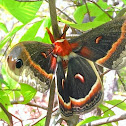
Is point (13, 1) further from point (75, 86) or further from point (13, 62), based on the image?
point (75, 86)

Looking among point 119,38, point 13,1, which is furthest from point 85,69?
point 13,1

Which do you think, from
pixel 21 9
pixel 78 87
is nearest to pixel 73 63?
pixel 78 87

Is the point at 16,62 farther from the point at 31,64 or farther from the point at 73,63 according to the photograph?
the point at 73,63

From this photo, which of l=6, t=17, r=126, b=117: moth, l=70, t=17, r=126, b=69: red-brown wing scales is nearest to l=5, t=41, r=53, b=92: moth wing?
l=6, t=17, r=126, b=117: moth

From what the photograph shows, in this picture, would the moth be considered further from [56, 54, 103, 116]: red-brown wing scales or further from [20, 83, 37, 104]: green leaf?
[20, 83, 37, 104]: green leaf

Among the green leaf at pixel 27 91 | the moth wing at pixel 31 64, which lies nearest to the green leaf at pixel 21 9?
the moth wing at pixel 31 64

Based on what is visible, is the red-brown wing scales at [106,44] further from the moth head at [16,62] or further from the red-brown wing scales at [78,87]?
the moth head at [16,62]
